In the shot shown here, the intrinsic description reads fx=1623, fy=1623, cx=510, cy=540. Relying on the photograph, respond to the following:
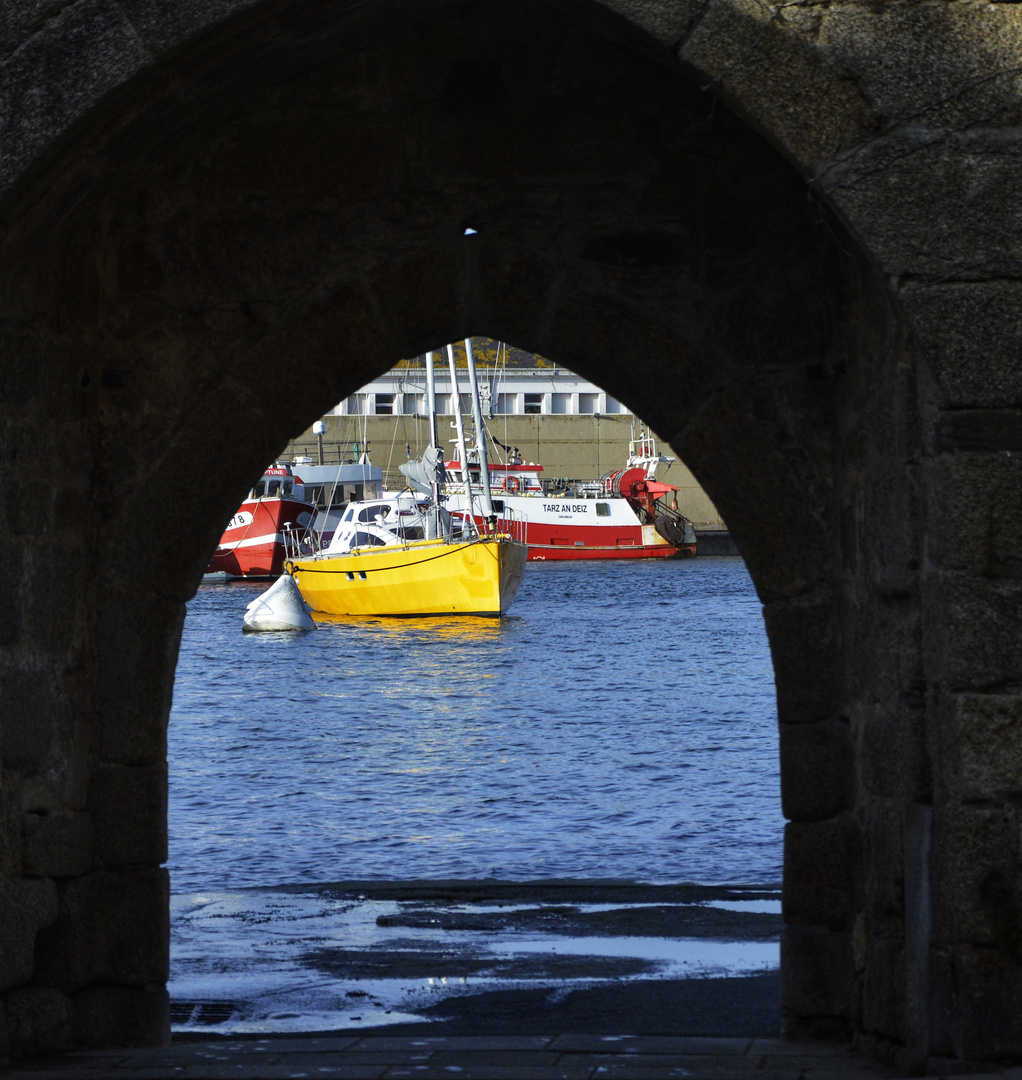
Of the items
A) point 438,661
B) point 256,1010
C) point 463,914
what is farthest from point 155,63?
point 438,661

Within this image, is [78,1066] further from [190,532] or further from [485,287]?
[485,287]

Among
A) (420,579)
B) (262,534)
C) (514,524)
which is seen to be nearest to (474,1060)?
(420,579)

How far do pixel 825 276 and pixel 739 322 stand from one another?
29 cm

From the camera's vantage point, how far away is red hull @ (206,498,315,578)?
149ft

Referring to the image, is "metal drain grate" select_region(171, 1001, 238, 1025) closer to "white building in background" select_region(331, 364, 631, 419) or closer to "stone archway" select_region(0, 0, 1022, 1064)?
"stone archway" select_region(0, 0, 1022, 1064)

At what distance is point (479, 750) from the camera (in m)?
18.5

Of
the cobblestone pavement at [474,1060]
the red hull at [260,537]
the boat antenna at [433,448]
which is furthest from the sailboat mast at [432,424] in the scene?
the cobblestone pavement at [474,1060]


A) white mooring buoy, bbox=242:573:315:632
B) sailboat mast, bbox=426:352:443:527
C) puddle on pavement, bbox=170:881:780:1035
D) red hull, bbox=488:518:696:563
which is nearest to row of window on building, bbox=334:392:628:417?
red hull, bbox=488:518:696:563

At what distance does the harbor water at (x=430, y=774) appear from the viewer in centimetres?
727

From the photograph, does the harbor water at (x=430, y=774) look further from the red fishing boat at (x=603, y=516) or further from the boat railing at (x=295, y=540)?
the red fishing boat at (x=603, y=516)

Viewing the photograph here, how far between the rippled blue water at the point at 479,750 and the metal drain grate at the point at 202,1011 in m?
4.23

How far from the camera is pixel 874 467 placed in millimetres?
4316

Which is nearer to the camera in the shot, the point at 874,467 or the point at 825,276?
the point at 874,467

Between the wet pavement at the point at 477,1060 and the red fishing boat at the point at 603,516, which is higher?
the red fishing boat at the point at 603,516
